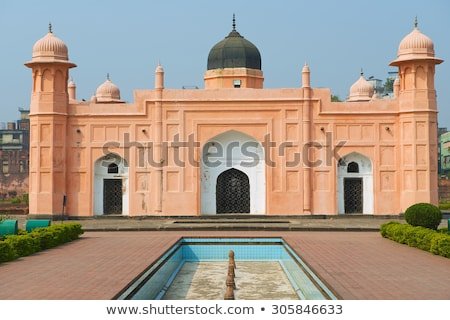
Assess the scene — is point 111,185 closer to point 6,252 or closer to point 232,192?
point 232,192

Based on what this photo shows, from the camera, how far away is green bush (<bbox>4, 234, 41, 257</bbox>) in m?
11.2

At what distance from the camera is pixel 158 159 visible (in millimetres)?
21062

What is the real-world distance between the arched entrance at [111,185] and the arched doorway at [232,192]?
3022mm

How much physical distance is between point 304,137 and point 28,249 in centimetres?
1129

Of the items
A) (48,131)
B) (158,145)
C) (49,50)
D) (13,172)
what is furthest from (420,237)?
(13,172)

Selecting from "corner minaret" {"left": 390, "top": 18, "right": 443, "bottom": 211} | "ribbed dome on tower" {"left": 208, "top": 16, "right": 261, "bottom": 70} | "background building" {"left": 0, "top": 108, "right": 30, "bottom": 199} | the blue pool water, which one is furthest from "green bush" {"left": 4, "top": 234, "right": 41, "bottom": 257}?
"background building" {"left": 0, "top": 108, "right": 30, "bottom": 199}

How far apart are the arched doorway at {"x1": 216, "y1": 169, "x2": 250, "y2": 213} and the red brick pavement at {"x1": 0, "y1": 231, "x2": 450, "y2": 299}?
6825 mm

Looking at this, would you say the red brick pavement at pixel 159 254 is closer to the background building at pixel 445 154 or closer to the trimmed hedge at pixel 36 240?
the trimmed hedge at pixel 36 240

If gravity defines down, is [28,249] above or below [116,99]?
below

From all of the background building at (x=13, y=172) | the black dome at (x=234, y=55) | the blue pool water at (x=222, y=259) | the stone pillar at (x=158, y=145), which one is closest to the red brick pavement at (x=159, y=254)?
the blue pool water at (x=222, y=259)

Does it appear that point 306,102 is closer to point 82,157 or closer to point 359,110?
point 359,110

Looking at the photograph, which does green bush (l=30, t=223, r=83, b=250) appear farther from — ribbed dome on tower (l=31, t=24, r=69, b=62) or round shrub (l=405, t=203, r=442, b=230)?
ribbed dome on tower (l=31, t=24, r=69, b=62)

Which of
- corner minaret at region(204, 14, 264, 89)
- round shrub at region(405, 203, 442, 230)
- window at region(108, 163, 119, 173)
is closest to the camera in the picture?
round shrub at region(405, 203, 442, 230)

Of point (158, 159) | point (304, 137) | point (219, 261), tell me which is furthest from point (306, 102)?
point (219, 261)
